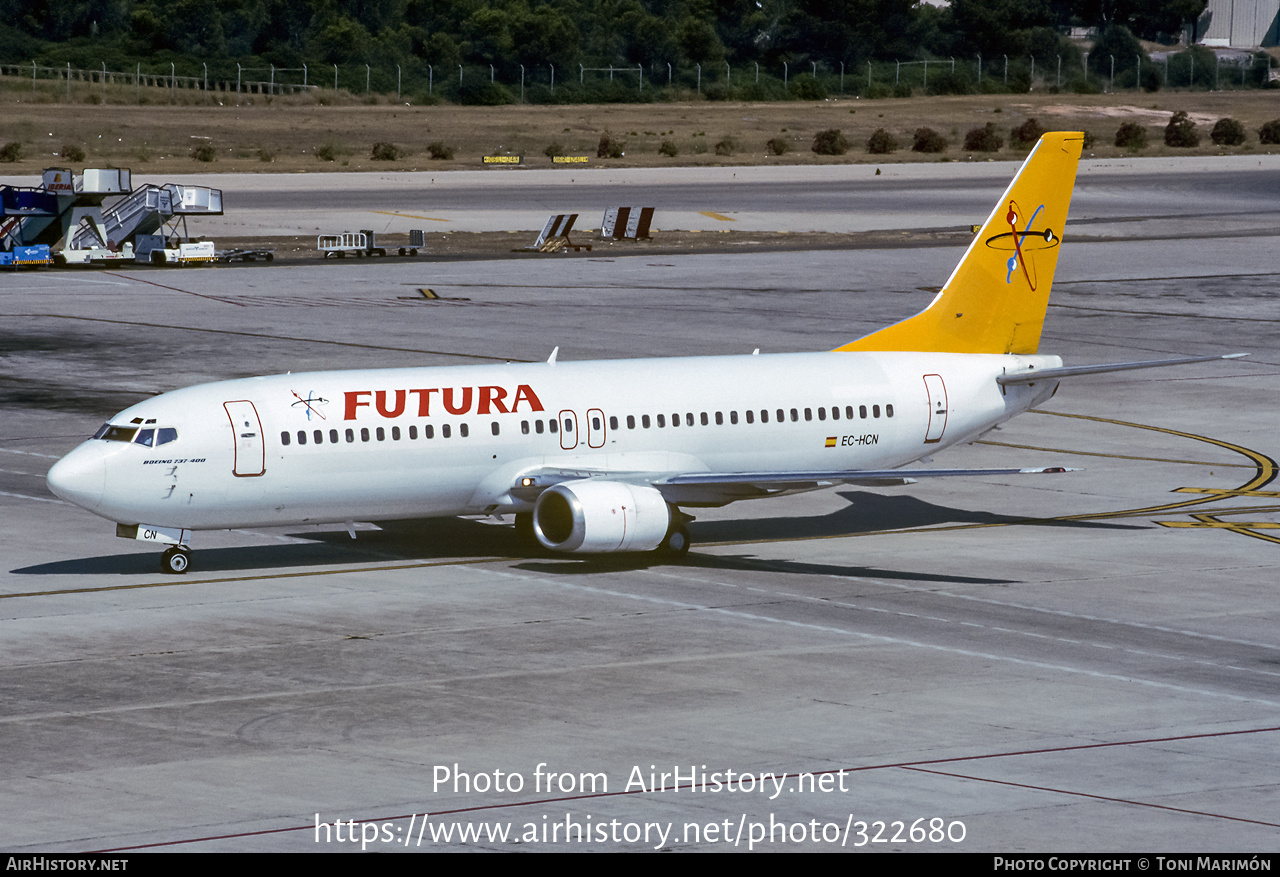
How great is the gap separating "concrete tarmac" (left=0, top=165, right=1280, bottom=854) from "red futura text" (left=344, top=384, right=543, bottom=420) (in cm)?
344

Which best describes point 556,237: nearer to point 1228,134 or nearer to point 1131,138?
point 1131,138

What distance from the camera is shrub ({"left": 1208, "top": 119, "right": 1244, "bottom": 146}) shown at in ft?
642

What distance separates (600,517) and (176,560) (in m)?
8.94

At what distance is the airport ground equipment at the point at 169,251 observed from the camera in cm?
10500

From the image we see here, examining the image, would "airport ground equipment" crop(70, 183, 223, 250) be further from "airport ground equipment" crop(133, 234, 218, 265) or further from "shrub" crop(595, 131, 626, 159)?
"shrub" crop(595, 131, 626, 159)

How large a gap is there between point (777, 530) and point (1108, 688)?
51.3 feet

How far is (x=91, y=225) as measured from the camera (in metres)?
106

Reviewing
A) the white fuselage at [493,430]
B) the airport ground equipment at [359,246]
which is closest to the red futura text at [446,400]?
the white fuselage at [493,430]

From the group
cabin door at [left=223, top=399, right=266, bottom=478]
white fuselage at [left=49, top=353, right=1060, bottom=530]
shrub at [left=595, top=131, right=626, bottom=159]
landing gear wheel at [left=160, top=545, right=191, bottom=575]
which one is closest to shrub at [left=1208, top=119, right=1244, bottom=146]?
shrub at [left=595, top=131, right=626, bottom=159]

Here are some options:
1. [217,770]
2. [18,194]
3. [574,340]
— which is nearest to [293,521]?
[217,770]

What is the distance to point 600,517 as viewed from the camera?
3941 centimetres

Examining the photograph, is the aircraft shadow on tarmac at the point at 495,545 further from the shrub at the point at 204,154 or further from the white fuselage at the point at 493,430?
the shrub at the point at 204,154

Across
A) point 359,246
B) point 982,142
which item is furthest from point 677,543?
point 982,142

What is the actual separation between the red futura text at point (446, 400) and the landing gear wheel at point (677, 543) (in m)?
4.04
